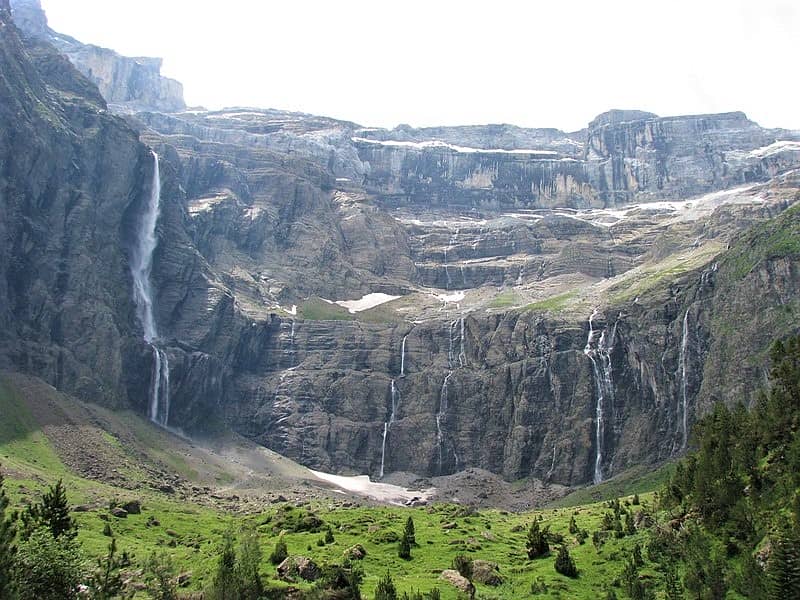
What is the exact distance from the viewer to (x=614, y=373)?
554 feet

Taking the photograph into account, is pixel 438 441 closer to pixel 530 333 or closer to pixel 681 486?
pixel 530 333

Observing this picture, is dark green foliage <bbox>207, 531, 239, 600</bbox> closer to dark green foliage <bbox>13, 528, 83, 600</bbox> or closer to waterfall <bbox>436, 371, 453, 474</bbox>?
dark green foliage <bbox>13, 528, 83, 600</bbox>

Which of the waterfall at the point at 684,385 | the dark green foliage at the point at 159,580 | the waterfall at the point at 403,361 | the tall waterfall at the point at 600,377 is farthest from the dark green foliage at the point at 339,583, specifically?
the waterfall at the point at 403,361

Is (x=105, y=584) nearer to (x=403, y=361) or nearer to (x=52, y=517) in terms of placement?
(x=52, y=517)

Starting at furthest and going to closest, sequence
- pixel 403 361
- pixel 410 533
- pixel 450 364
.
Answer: pixel 403 361 < pixel 450 364 < pixel 410 533

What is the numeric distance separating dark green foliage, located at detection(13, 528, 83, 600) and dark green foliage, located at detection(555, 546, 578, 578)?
33.6 m

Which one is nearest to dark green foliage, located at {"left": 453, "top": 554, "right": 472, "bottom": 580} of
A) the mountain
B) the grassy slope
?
the grassy slope

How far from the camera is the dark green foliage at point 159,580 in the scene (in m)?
51.2

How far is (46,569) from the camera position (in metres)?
44.8

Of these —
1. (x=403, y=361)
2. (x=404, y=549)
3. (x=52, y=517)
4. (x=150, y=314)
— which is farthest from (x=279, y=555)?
(x=150, y=314)

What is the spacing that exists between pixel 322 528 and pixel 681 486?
3370cm

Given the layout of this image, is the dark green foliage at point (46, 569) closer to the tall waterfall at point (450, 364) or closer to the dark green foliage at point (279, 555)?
the dark green foliage at point (279, 555)

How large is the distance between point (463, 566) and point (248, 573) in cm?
1744

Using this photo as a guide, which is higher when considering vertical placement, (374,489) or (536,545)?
(536,545)
